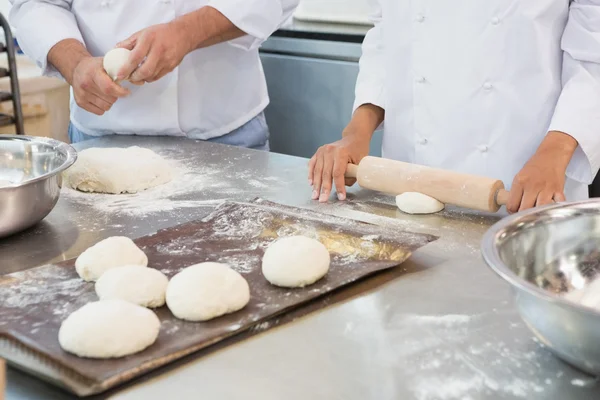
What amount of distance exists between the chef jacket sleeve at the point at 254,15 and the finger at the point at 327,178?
0.63 m

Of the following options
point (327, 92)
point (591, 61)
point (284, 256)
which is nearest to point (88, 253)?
point (284, 256)

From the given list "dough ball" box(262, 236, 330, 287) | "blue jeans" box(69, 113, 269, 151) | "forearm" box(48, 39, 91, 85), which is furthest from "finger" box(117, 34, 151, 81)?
"dough ball" box(262, 236, 330, 287)

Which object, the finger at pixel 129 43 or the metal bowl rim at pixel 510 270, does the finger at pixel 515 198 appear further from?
the finger at pixel 129 43

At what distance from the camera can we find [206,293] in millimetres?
1026

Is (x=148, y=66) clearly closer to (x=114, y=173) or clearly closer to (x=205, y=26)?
(x=205, y=26)

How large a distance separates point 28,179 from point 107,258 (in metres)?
0.43

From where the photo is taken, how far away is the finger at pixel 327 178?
1.66 metres

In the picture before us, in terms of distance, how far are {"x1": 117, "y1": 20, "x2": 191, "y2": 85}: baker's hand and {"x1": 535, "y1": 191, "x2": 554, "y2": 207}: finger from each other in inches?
41.3

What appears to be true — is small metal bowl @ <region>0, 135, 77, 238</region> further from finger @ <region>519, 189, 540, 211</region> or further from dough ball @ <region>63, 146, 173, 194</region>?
finger @ <region>519, 189, 540, 211</region>

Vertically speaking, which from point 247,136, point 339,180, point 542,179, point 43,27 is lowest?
point 247,136

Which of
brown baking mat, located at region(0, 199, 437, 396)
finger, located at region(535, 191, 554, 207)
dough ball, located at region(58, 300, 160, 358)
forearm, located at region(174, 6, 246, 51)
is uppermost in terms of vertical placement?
forearm, located at region(174, 6, 246, 51)

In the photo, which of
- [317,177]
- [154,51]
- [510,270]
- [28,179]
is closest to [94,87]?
[154,51]

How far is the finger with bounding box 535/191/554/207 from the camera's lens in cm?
141

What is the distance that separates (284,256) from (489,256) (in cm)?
35
